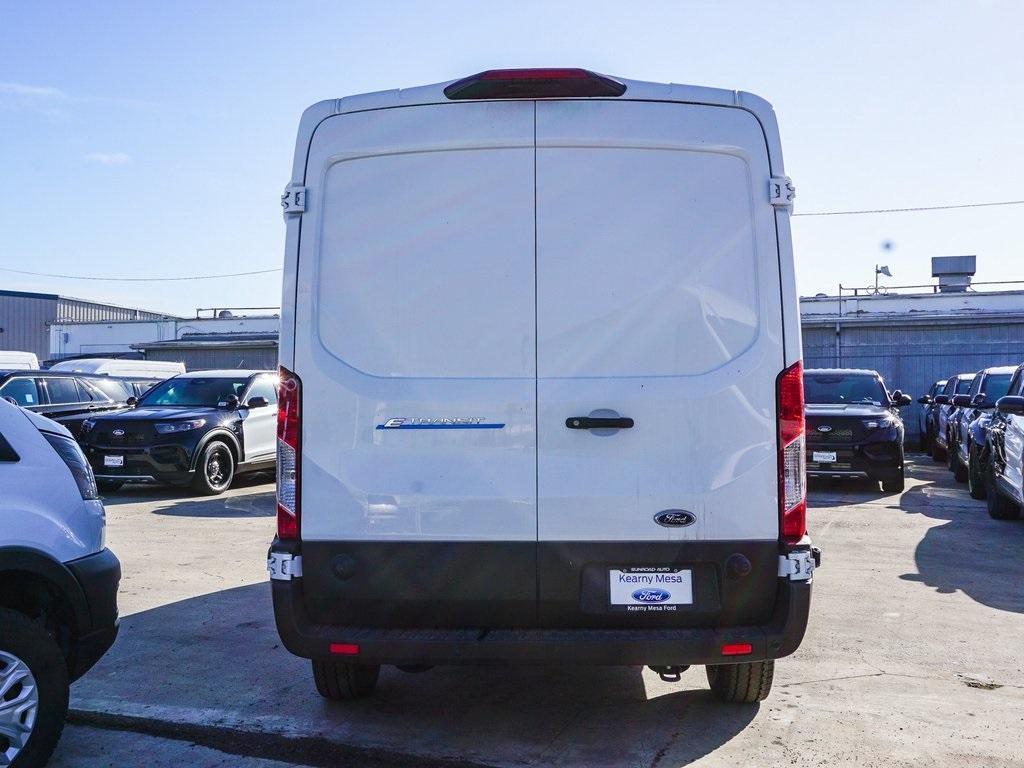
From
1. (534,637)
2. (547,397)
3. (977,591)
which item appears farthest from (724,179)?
(977,591)

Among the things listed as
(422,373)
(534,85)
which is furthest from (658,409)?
(534,85)

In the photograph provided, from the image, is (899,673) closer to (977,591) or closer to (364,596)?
(977,591)

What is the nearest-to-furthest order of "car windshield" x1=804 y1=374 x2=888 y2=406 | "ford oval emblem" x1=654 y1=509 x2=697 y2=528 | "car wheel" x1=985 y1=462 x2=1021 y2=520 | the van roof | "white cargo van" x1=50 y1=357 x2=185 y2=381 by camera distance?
"ford oval emblem" x1=654 y1=509 x2=697 y2=528, the van roof, "car wheel" x1=985 y1=462 x2=1021 y2=520, "car windshield" x1=804 y1=374 x2=888 y2=406, "white cargo van" x1=50 y1=357 x2=185 y2=381

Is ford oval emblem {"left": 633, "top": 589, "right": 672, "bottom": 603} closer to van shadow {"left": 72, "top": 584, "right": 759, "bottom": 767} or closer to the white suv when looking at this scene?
van shadow {"left": 72, "top": 584, "right": 759, "bottom": 767}

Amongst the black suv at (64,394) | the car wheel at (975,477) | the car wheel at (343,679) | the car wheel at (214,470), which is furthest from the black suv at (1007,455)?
the black suv at (64,394)

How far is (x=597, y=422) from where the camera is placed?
3.63m

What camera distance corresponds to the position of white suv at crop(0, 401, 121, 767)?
356cm

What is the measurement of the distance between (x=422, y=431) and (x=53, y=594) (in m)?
1.64

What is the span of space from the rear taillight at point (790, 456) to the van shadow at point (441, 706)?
100 centimetres

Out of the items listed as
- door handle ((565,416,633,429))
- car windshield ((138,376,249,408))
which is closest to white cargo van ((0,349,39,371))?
car windshield ((138,376,249,408))

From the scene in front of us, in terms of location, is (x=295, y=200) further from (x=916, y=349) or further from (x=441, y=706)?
(x=916, y=349)

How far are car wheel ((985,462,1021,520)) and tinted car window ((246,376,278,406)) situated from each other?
979 cm

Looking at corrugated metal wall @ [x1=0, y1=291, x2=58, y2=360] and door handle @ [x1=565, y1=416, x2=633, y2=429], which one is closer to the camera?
door handle @ [x1=565, y1=416, x2=633, y2=429]

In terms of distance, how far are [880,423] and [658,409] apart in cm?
1024
